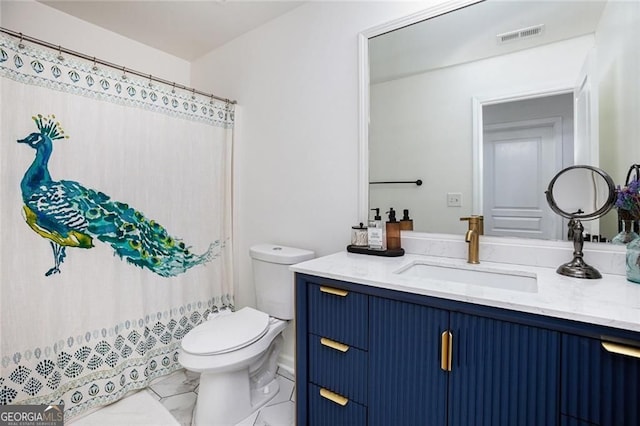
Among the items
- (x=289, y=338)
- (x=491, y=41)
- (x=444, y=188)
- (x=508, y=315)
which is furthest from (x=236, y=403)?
(x=491, y=41)

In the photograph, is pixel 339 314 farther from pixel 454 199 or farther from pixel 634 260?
pixel 634 260

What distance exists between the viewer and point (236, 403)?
1602 mm

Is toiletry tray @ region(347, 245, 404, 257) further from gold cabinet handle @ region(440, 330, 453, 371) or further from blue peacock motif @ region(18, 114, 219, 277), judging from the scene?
blue peacock motif @ region(18, 114, 219, 277)

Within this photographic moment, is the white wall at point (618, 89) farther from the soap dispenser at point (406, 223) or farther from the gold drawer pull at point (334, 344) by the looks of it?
the gold drawer pull at point (334, 344)

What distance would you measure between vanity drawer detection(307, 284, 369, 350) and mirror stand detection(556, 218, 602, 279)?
0.75 meters

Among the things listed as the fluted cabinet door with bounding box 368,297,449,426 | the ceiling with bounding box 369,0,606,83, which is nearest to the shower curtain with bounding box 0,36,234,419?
the ceiling with bounding box 369,0,606,83

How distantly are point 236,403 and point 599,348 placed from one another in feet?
5.01

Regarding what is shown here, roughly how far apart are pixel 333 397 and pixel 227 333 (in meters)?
0.62

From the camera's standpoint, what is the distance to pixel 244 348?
152 cm

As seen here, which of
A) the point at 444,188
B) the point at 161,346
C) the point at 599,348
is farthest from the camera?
the point at 161,346

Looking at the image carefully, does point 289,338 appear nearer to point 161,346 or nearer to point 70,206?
point 161,346

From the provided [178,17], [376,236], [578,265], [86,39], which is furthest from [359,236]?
[86,39]

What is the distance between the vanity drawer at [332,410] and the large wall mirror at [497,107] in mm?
871

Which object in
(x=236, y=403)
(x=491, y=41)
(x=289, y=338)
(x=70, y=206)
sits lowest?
(x=236, y=403)
